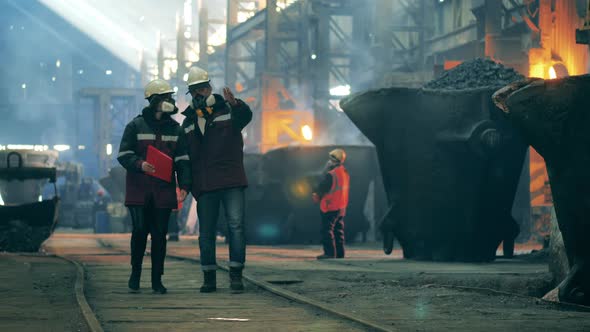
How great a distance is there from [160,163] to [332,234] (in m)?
6.37

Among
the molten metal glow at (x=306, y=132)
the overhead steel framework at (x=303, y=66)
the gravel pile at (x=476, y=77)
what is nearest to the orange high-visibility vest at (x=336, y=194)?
the gravel pile at (x=476, y=77)

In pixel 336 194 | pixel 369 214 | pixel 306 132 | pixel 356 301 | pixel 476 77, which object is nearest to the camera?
pixel 356 301

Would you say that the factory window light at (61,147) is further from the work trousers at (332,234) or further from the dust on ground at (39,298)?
the dust on ground at (39,298)

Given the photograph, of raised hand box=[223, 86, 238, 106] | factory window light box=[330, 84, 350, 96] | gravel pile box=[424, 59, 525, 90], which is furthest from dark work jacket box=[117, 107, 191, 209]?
factory window light box=[330, 84, 350, 96]

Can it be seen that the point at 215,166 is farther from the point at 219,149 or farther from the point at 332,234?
the point at 332,234

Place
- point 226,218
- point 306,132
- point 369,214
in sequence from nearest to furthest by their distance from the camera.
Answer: point 226,218
point 369,214
point 306,132

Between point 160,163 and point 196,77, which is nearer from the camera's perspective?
point 160,163

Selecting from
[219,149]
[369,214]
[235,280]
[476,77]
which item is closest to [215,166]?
[219,149]

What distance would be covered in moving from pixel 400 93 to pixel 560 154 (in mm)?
4981

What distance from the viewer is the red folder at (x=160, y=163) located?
25.8 feet

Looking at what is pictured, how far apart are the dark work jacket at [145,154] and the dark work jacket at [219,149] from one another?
10cm

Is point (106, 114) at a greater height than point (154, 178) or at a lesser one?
greater

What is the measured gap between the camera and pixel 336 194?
13.9 m

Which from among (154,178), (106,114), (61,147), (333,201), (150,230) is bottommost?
(150,230)
